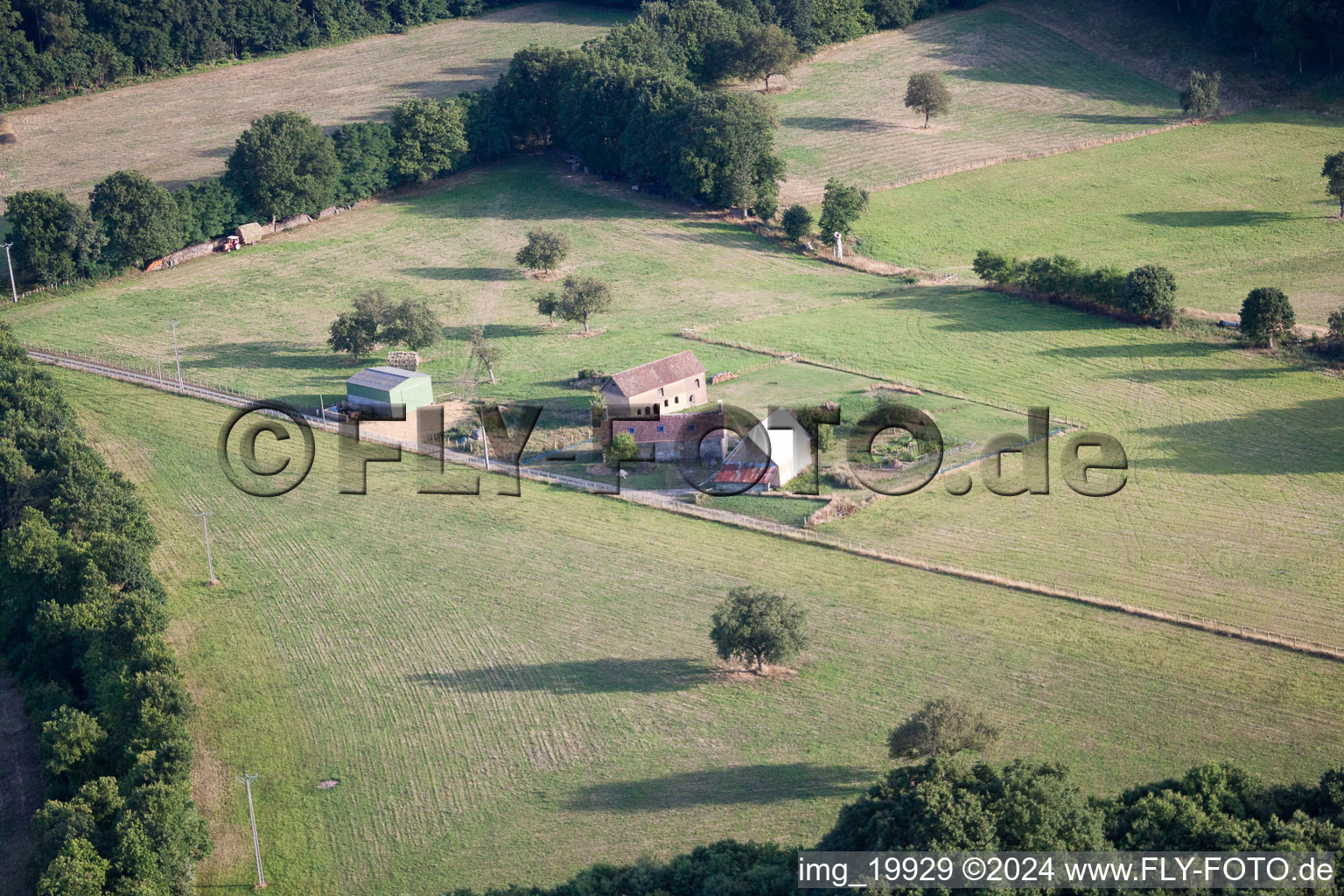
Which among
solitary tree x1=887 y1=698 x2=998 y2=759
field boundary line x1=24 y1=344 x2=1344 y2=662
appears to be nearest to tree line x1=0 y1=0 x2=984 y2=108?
field boundary line x1=24 y1=344 x2=1344 y2=662

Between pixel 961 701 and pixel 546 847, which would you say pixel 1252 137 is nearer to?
pixel 961 701

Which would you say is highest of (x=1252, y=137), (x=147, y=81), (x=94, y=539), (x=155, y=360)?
(x=147, y=81)

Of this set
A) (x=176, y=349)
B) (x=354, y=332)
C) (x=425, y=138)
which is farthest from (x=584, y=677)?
(x=425, y=138)

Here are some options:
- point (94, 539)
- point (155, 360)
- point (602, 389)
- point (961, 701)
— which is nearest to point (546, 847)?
point (961, 701)

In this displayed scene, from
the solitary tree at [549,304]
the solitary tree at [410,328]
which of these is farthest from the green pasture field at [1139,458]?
the solitary tree at [410,328]

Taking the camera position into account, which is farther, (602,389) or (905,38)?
(905,38)

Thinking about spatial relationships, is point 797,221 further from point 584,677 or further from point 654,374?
point 584,677

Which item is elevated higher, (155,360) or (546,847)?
(155,360)
